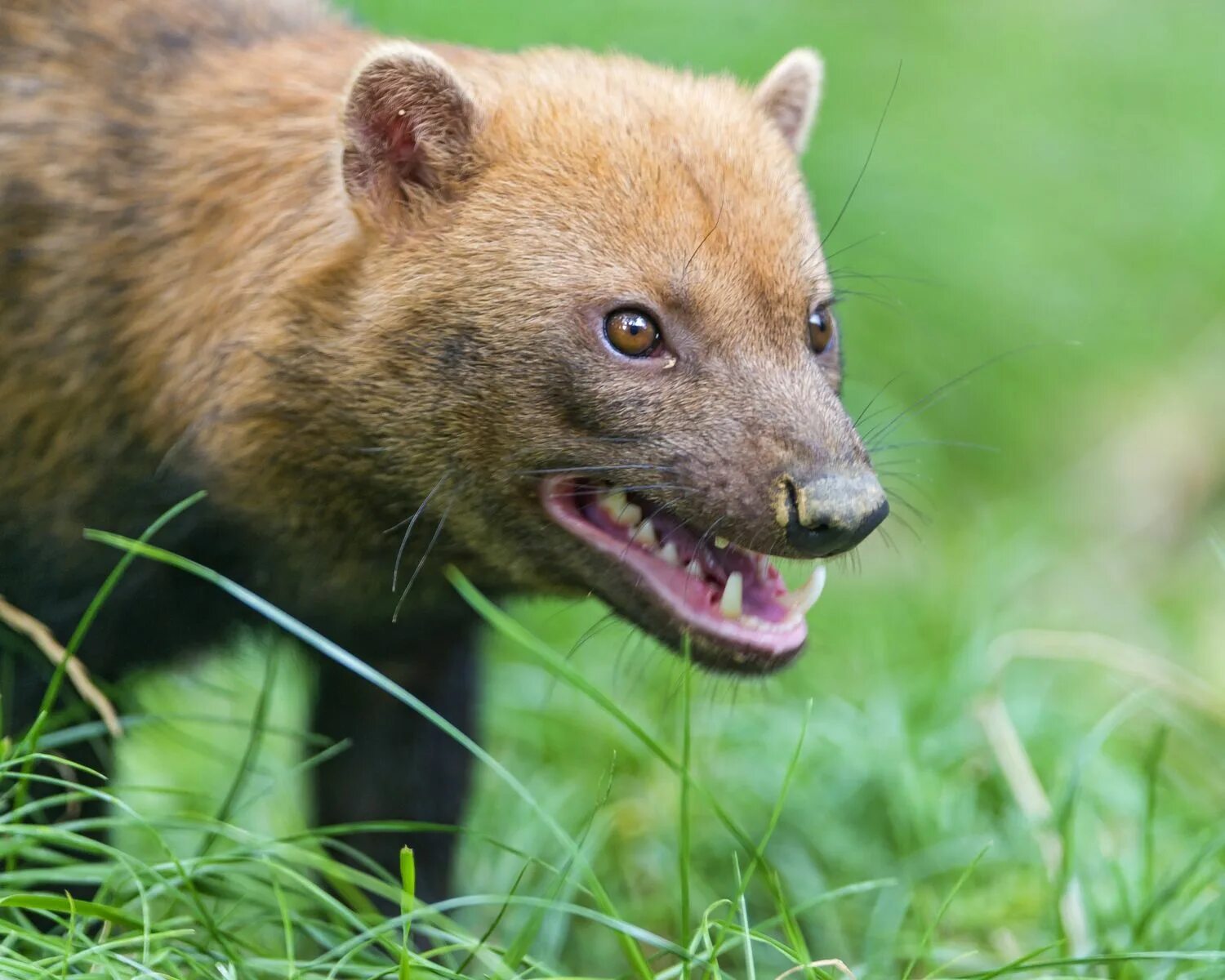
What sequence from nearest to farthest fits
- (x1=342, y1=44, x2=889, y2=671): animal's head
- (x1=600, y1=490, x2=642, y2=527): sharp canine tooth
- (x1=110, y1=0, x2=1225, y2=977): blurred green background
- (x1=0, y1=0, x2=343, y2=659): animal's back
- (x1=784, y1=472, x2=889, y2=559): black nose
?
(x1=784, y1=472, x2=889, y2=559): black nose
(x1=342, y1=44, x2=889, y2=671): animal's head
(x1=600, y1=490, x2=642, y2=527): sharp canine tooth
(x1=0, y1=0, x2=343, y2=659): animal's back
(x1=110, y1=0, x2=1225, y2=977): blurred green background

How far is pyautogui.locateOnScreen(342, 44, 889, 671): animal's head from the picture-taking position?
3.32 m

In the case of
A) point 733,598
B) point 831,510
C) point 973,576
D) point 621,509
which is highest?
point 831,510

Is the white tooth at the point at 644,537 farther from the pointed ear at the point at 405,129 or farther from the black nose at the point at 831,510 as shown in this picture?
the pointed ear at the point at 405,129

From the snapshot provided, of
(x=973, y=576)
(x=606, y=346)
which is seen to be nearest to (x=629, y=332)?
(x=606, y=346)

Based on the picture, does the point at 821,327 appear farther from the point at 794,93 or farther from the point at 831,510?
the point at 794,93

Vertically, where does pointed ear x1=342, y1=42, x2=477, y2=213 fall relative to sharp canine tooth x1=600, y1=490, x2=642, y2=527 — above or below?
above

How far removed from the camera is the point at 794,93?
4.15m

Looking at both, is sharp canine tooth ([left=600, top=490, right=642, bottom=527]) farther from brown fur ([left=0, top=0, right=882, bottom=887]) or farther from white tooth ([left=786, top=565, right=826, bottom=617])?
white tooth ([left=786, top=565, right=826, bottom=617])

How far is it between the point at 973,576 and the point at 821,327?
2.75 meters

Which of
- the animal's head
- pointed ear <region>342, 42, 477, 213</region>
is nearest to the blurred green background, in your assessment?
the animal's head

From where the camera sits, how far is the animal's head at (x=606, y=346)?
3322mm

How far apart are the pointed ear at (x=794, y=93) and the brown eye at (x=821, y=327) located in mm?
624

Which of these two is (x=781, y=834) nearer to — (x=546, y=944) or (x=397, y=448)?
(x=546, y=944)

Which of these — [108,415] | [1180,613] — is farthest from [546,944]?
[1180,613]
